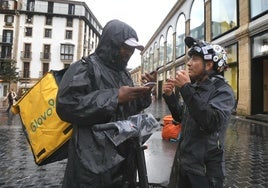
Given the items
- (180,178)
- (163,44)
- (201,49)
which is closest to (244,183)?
(180,178)

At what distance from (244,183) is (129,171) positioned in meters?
3.09

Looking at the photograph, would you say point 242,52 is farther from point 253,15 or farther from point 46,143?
point 46,143

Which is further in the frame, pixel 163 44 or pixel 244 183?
pixel 163 44

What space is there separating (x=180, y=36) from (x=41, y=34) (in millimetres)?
29750

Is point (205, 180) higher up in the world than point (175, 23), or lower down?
lower down

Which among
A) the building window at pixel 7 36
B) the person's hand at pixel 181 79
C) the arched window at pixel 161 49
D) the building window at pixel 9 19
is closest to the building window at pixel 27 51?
the building window at pixel 7 36

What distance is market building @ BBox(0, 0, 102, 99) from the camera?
4616 cm

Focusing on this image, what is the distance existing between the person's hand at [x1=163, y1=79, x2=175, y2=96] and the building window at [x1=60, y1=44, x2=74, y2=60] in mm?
46779

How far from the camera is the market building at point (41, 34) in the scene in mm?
46156

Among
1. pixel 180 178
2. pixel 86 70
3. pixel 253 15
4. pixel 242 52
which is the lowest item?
pixel 180 178

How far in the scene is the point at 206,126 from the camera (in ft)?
6.33

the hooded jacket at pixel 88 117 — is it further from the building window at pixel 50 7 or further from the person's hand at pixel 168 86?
the building window at pixel 50 7

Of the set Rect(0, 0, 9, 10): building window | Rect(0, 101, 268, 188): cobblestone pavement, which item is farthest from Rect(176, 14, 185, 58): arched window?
Rect(0, 0, 9, 10): building window

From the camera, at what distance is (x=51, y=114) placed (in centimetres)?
184
